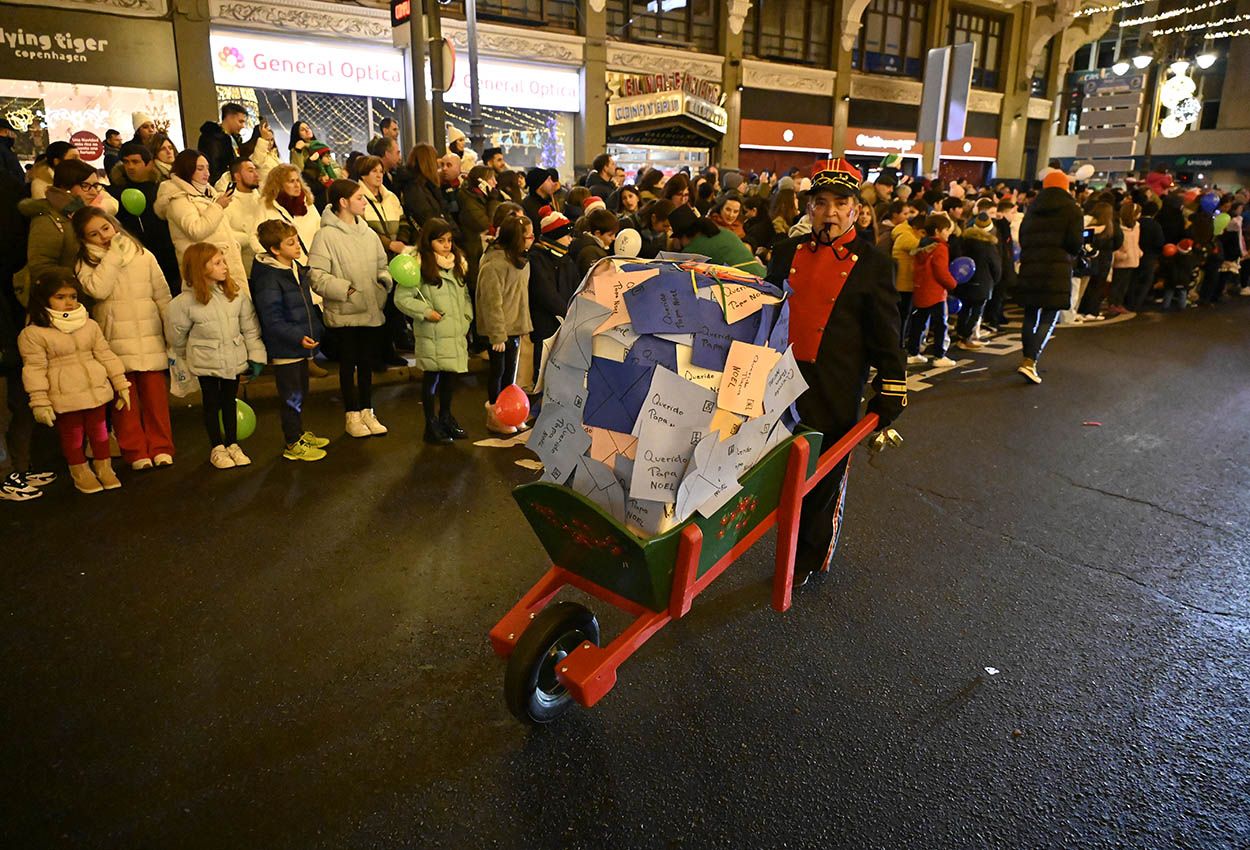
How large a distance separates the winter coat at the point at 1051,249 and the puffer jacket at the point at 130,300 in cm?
793

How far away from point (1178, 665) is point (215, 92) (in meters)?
17.3

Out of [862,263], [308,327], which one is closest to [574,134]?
[308,327]

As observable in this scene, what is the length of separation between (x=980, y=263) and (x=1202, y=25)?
35190 millimetres

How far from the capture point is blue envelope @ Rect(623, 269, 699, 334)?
2613 millimetres

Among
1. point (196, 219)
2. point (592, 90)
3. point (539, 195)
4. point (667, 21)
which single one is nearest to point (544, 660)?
point (196, 219)

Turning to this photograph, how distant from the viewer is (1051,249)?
311 inches

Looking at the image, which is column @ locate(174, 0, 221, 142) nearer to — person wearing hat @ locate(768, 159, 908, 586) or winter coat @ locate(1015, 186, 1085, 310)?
winter coat @ locate(1015, 186, 1085, 310)

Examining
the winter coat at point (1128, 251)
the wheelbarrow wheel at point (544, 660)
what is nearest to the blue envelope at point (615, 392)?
the wheelbarrow wheel at point (544, 660)

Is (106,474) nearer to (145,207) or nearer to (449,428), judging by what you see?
(449,428)

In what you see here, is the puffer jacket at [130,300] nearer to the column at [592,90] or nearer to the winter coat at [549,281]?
the winter coat at [549,281]

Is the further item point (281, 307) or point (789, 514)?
point (281, 307)

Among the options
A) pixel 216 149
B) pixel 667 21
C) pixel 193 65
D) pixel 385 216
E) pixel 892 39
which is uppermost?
pixel 892 39

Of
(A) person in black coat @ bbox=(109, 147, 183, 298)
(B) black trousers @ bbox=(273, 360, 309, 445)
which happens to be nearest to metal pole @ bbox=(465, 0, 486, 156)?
(A) person in black coat @ bbox=(109, 147, 183, 298)

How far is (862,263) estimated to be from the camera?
365 cm
